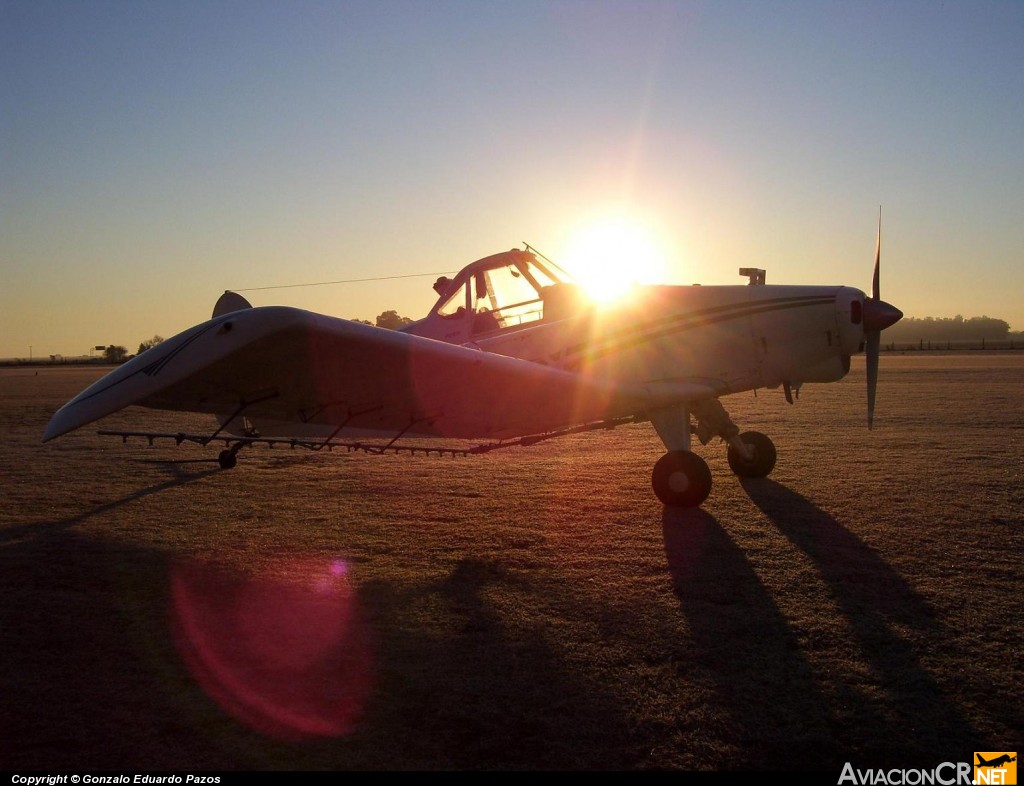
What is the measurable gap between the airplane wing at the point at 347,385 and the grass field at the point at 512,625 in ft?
3.26

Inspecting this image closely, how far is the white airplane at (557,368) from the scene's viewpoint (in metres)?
5.71

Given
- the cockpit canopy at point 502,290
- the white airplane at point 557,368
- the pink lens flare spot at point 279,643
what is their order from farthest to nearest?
the cockpit canopy at point 502,290, the white airplane at point 557,368, the pink lens flare spot at point 279,643

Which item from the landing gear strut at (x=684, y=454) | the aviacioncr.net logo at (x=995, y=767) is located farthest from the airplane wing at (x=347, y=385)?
the aviacioncr.net logo at (x=995, y=767)

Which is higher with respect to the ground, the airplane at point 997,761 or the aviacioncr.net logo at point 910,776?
the airplane at point 997,761

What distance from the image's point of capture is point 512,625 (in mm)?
4230

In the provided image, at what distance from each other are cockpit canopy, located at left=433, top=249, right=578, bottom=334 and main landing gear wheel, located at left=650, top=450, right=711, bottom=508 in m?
2.11

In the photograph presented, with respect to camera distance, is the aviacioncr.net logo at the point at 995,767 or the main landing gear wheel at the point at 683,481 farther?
the main landing gear wheel at the point at 683,481

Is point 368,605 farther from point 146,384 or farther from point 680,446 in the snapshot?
point 680,446

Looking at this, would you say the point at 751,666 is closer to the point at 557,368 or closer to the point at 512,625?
the point at 512,625

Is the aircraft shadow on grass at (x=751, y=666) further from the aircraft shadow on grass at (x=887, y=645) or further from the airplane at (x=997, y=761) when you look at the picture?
the airplane at (x=997, y=761)

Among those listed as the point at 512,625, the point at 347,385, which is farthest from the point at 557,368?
the point at 512,625

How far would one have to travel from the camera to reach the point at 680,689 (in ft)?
11.0

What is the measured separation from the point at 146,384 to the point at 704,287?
5.52m

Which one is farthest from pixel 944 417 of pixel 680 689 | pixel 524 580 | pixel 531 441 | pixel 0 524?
pixel 0 524
